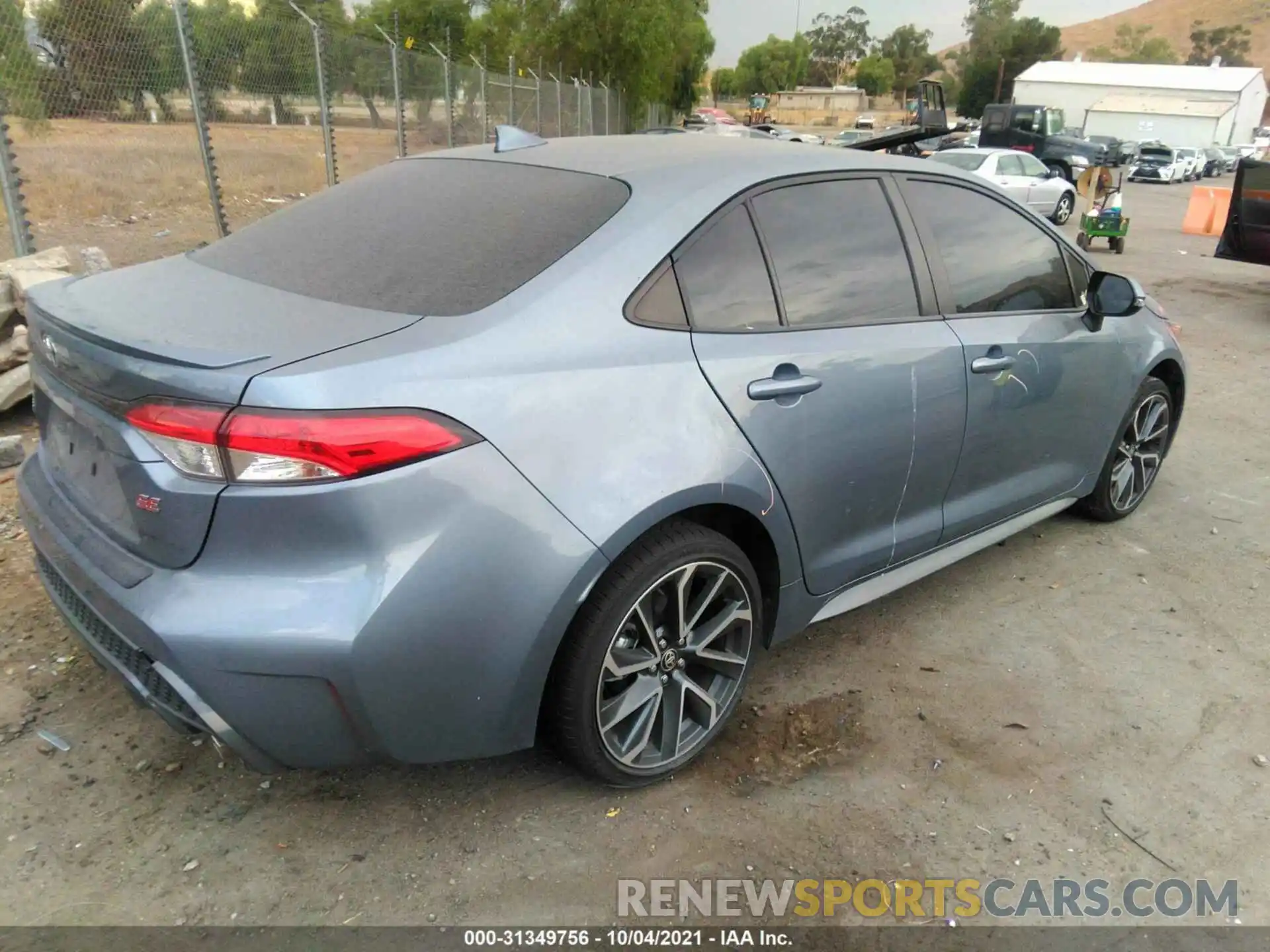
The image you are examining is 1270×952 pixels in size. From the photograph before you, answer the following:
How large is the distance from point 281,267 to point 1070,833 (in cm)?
269

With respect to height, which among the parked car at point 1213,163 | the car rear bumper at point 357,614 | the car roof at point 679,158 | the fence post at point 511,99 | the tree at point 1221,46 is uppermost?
the tree at point 1221,46

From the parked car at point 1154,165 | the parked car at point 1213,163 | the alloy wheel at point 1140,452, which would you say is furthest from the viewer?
the parked car at point 1213,163

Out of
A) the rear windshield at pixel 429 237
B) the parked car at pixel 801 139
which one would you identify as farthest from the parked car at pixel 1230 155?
the rear windshield at pixel 429 237

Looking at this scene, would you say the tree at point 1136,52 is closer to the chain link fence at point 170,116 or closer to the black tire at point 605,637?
the chain link fence at point 170,116

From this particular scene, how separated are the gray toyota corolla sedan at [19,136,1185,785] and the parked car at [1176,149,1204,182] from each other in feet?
148

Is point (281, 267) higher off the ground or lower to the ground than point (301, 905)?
higher

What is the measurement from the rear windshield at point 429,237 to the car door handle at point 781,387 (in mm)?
611

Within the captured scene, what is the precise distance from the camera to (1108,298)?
3748mm

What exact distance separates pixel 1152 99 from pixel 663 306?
73.7 metres

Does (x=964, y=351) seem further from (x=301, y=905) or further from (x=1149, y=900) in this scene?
(x=301, y=905)

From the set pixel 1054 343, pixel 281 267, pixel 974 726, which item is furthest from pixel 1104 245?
pixel 281 267

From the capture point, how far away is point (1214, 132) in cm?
5944

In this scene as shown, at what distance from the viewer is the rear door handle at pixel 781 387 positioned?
2.53 meters

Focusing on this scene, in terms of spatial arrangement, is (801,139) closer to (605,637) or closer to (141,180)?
(141,180)
